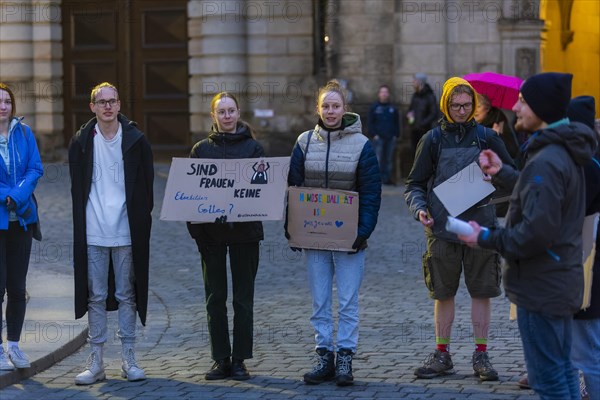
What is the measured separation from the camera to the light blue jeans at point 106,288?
8094 mm

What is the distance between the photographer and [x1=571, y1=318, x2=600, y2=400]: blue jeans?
6.48m

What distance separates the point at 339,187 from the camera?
7996mm

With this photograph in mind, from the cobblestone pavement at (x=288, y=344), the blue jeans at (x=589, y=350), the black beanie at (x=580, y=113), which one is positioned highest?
the black beanie at (x=580, y=113)

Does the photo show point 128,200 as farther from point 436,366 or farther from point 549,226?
point 549,226

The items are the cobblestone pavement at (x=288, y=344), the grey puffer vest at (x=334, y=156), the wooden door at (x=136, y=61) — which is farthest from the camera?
the wooden door at (x=136, y=61)

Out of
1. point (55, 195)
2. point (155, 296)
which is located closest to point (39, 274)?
point (155, 296)

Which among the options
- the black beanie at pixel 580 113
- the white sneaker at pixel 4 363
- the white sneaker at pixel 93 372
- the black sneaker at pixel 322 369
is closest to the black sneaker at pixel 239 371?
the black sneaker at pixel 322 369

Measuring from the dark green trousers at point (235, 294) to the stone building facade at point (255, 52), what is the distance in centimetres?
1402

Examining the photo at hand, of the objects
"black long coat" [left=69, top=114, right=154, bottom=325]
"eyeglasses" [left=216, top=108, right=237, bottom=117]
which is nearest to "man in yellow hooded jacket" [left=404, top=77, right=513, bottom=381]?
"eyeglasses" [left=216, top=108, right=237, bottom=117]

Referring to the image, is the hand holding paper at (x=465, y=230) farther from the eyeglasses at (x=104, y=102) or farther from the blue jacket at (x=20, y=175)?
the blue jacket at (x=20, y=175)

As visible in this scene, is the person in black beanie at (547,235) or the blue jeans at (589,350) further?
the blue jeans at (589,350)

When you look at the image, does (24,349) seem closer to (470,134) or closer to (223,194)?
(223,194)

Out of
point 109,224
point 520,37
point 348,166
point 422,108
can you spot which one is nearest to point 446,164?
point 348,166

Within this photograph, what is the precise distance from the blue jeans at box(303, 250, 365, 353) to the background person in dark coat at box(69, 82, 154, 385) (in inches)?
42.0
